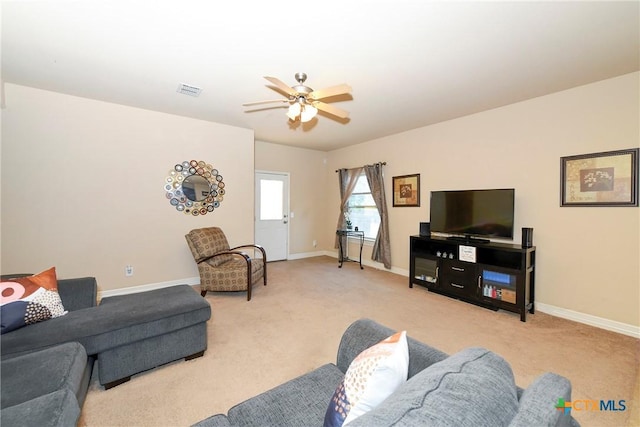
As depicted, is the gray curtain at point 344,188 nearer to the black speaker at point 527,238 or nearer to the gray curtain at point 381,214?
the gray curtain at point 381,214

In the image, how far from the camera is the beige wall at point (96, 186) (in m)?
3.12

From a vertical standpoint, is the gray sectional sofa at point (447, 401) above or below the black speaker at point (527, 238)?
below

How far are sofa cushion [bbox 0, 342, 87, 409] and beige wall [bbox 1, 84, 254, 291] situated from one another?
→ 99.5 inches

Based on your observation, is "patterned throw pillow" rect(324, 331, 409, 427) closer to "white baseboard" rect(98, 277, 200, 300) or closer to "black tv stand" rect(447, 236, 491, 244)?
"black tv stand" rect(447, 236, 491, 244)

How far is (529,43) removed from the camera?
2154 mm

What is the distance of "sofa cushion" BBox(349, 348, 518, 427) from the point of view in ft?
2.07

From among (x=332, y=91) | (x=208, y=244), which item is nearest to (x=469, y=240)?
(x=332, y=91)

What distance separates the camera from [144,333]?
6.30 feet

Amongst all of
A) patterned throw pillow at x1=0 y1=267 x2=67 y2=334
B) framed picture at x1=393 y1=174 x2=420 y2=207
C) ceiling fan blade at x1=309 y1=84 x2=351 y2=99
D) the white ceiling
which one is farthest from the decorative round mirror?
framed picture at x1=393 y1=174 x2=420 y2=207

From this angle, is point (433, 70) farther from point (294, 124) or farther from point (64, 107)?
point (64, 107)

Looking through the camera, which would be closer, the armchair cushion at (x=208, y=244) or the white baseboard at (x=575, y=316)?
the white baseboard at (x=575, y=316)

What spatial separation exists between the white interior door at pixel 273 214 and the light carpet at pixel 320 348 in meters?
1.83

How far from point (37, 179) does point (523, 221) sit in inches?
235
